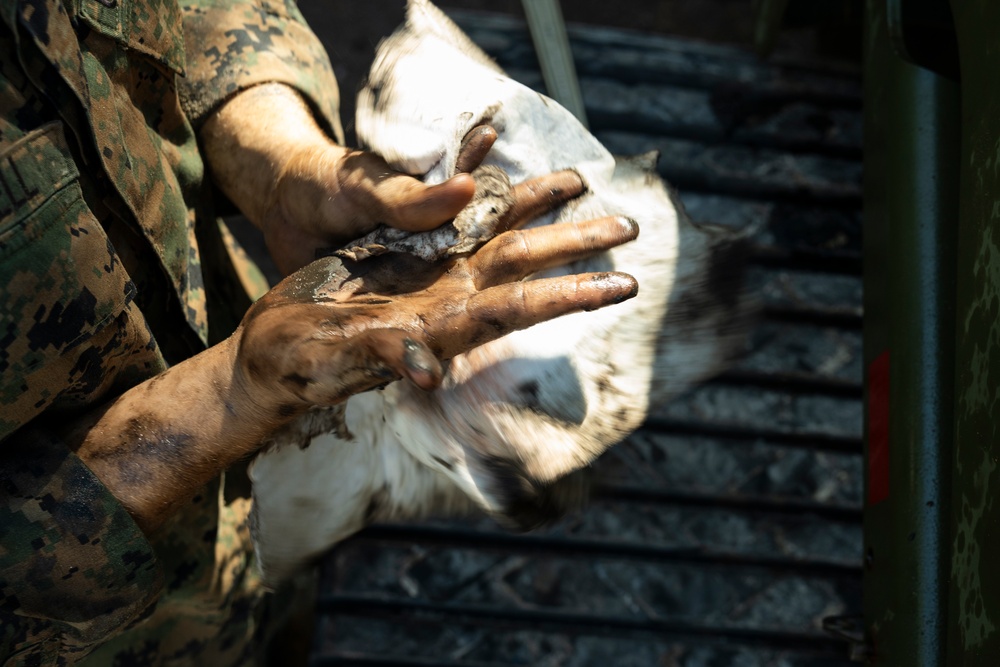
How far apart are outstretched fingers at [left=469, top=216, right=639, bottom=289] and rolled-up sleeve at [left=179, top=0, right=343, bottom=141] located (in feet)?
1.74

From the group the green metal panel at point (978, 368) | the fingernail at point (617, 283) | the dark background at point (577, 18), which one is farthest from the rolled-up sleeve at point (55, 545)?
the dark background at point (577, 18)

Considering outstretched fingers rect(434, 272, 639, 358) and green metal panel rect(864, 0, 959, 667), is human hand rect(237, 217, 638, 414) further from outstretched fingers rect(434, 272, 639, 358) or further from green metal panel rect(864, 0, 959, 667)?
green metal panel rect(864, 0, 959, 667)

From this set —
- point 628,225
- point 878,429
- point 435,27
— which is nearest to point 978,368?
point 878,429

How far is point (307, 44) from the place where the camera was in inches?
55.6

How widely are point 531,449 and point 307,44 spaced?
0.85 metres

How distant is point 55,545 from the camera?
3.22ft

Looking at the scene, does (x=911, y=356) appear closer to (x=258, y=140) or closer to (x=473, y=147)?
(x=473, y=147)

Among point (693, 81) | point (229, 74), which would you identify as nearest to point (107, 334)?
point (229, 74)

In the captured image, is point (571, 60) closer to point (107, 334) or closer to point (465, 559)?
point (465, 559)

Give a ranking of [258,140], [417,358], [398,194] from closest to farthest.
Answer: [417,358] < [398,194] < [258,140]

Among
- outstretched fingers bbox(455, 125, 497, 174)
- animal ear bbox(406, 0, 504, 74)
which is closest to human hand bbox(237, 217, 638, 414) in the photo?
outstretched fingers bbox(455, 125, 497, 174)

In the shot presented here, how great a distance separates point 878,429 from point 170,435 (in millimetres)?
1098

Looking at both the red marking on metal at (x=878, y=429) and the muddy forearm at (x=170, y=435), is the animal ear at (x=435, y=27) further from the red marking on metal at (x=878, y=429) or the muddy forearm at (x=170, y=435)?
the red marking on metal at (x=878, y=429)

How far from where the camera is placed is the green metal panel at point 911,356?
3.81 feet
